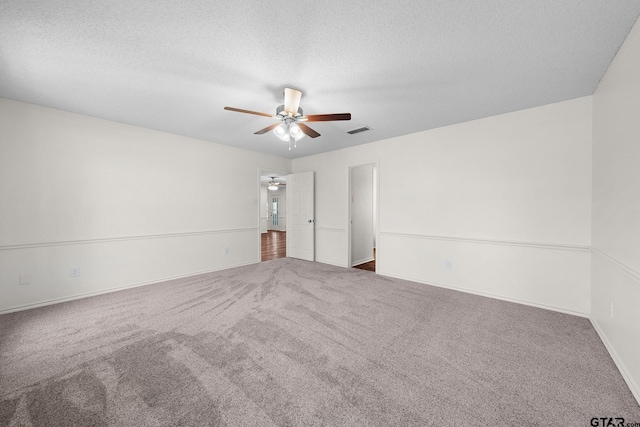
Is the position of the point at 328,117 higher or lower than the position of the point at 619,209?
higher

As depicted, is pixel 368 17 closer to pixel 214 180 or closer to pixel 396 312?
pixel 396 312

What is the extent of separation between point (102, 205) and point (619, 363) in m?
5.93

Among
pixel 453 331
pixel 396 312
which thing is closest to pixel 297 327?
pixel 396 312

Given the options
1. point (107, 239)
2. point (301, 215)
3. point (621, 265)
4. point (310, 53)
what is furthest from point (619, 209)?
point (107, 239)

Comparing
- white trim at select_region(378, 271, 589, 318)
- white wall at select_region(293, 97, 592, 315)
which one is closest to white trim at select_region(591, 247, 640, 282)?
white wall at select_region(293, 97, 592, 315)

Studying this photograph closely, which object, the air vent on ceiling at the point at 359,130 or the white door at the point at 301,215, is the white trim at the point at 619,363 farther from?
the white door at the point at 301,215

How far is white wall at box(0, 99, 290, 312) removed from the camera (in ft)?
9.48

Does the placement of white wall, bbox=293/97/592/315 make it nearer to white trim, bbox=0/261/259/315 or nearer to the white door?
the white door

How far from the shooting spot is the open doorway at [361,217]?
5215 mm

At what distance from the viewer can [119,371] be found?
1.79 m

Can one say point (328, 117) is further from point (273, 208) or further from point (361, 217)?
point (273, 208)

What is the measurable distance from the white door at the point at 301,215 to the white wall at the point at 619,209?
4.40m

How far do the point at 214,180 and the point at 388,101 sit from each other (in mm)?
3551

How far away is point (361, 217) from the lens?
5.57 m
